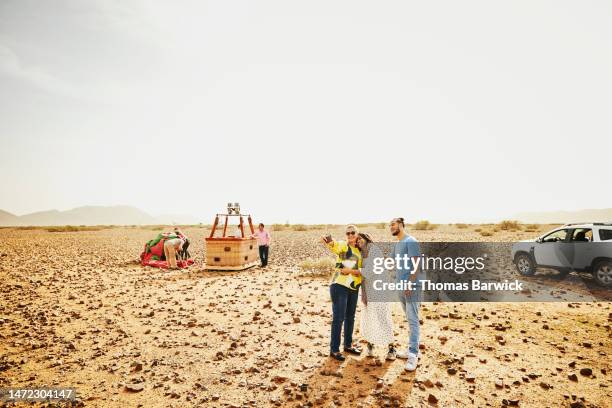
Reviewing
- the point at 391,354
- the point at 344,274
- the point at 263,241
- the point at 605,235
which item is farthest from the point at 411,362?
the point at 263,241

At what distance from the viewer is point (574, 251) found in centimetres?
Result: 1202

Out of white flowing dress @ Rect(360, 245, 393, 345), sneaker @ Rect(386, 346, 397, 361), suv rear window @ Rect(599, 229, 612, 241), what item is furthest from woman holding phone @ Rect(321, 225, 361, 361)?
suv rear window @ Rect(599, 229, 612, 241)

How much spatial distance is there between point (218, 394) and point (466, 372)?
4.66 metres

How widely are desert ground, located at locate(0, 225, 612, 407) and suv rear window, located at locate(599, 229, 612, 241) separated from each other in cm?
269

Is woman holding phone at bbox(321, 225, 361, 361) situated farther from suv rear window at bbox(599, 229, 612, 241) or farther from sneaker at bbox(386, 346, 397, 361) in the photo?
suv rear window at bbox(599, 229, 612, 241)

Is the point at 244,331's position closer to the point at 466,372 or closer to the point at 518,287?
the point at 466,372

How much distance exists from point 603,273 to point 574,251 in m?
1.09

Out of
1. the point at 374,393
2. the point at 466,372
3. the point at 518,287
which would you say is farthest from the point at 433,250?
the point at 374,393

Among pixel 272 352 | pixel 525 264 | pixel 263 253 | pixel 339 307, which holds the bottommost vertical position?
pixel 272 352

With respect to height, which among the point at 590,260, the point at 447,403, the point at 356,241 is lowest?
the point at 447,403

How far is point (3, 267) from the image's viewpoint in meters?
15.7

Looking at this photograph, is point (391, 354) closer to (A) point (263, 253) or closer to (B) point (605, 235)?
(B) point (605, 235)

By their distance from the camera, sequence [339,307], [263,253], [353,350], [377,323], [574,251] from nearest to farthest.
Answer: [339,307], [377,323], [353,350], [574,251], [263,253]

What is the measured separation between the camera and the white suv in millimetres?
11305
